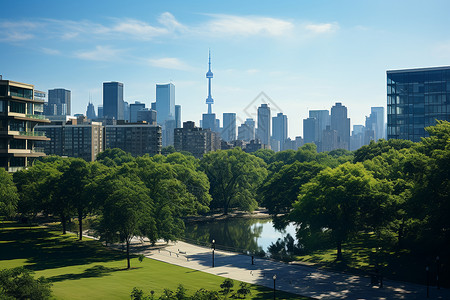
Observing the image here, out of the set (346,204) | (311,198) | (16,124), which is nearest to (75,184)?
(16,124)

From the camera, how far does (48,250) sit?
55219 millimetres

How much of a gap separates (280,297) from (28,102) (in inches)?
2093

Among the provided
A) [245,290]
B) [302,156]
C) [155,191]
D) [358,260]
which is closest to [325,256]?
[358,260]

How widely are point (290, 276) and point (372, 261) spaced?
1171cm

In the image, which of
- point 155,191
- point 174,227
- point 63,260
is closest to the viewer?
point 63,260

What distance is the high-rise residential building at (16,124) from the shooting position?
65.4 metres

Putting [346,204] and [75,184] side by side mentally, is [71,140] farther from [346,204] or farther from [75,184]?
[346,204]

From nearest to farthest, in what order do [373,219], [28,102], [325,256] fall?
[373,219] → [325,256] → [28,102]

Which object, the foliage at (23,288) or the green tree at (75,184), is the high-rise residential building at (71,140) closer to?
the green tree at (75,184)

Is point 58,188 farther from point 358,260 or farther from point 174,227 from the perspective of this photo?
point 358,260

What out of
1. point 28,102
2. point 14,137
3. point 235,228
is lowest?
point 235,228

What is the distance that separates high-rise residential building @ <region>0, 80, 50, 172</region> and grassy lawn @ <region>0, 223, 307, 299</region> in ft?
38.9

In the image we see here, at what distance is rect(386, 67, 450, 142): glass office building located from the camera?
109750 mm

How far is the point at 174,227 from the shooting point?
59.1 metres
